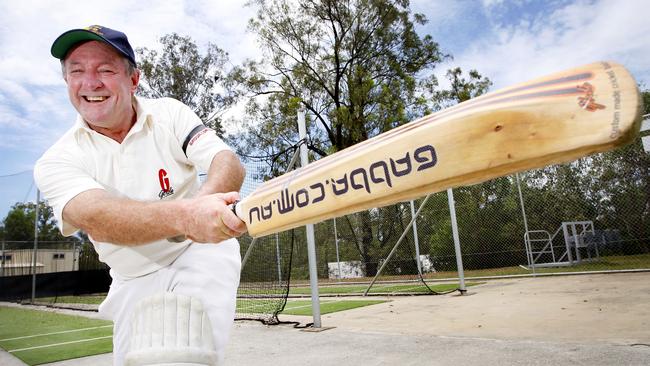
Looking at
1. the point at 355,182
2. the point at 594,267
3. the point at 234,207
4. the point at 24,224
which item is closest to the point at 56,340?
the point at 234,207

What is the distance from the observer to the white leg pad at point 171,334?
1261 mm

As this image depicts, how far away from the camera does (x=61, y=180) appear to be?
1453 mm

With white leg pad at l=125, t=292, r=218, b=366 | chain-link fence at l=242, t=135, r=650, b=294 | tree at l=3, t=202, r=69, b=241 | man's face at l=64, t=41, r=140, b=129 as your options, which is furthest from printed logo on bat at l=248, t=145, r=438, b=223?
tree at l=3, t=202, r=69, b=241

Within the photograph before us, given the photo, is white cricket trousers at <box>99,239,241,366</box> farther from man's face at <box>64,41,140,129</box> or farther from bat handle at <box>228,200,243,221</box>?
man's face at <box>64,41,140,129</box>

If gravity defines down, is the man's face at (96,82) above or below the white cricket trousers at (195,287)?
above

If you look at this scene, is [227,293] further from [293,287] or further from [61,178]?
[293,287]

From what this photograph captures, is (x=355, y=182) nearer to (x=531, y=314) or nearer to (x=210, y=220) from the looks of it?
(x=210, y=220)

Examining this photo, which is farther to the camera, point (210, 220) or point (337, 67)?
point (337, 67)

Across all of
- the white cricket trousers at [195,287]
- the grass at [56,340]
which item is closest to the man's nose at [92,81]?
the white cricket trousers at [195,287]

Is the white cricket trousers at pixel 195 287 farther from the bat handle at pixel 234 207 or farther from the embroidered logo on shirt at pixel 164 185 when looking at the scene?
the bat handle at pixel 234 207

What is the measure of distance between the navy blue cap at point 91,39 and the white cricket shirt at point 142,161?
0.81ft

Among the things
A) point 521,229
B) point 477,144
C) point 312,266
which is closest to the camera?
point 477,144

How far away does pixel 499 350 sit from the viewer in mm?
3363

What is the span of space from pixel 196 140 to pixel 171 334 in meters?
0.78
